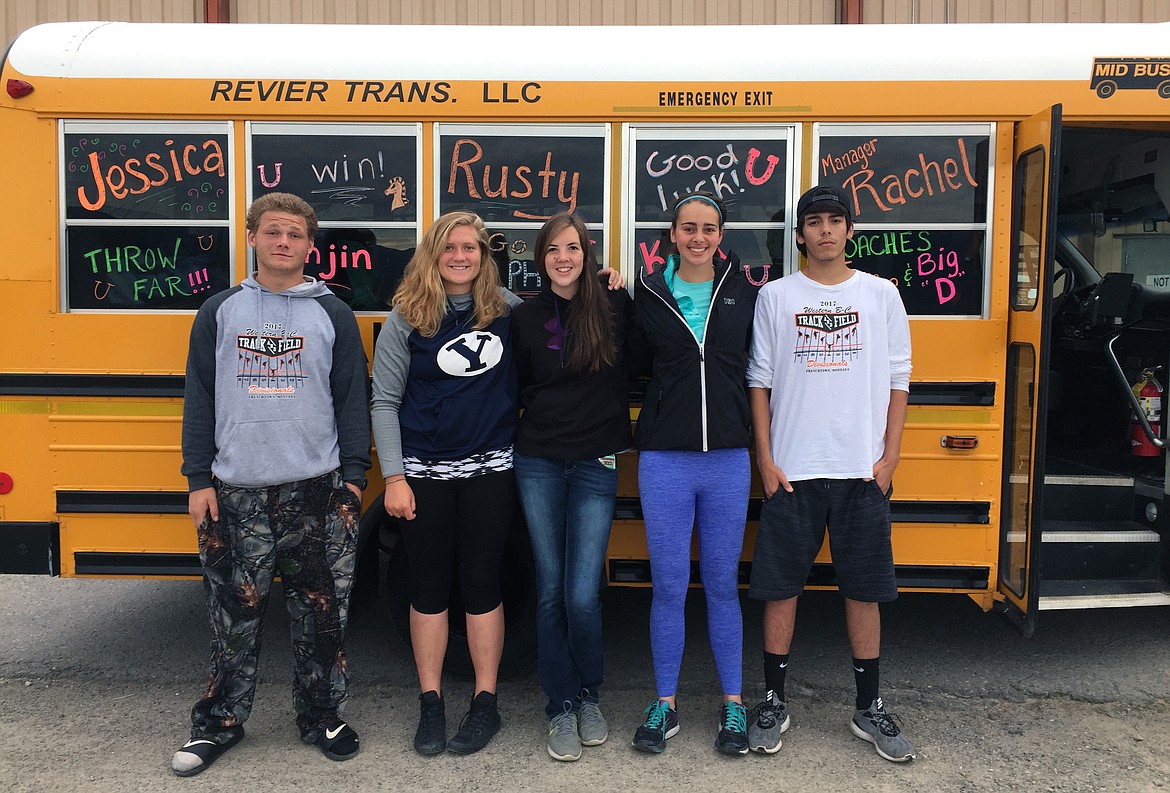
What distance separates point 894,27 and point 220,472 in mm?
2966

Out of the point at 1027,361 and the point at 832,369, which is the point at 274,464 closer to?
the point at 832,369

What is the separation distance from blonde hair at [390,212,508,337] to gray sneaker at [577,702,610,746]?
4.61ft

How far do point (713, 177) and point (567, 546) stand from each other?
4.97 ft

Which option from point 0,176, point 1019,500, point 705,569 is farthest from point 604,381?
point 0,176

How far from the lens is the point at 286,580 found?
2.88m

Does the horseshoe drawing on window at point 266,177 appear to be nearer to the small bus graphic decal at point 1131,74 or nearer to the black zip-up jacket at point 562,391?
the black zip-up jacket at point 562,391

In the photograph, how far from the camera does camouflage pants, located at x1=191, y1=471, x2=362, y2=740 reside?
276cm

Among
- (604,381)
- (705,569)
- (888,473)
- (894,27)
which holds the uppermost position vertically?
(894,27)

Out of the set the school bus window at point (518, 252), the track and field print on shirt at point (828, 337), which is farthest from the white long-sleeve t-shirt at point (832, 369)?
the school bus window at point (518, 252)

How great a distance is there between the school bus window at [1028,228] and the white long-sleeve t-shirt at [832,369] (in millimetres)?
674

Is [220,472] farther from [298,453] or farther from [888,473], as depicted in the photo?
[888,473]

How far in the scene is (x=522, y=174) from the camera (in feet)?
10.8

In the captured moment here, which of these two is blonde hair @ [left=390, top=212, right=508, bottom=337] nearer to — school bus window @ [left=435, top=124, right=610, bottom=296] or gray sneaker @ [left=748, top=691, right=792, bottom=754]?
school bus window @ [left=435, top=124, right=610, bottom=296]

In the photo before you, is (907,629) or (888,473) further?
(907,629)
